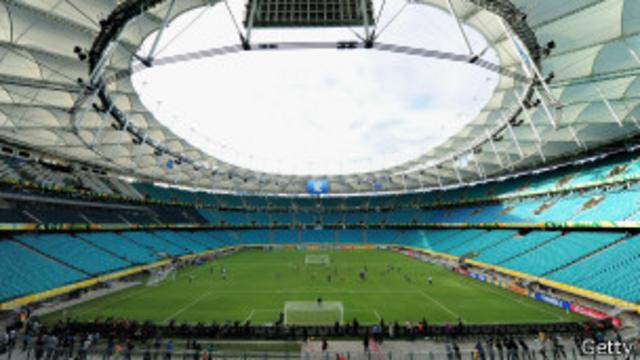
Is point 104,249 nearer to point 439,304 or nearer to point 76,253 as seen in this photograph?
point 76,253

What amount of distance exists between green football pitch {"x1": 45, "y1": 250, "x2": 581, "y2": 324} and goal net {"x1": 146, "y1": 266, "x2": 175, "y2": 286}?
Result: 2.68 feet

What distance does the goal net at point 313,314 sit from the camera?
20.4 meters

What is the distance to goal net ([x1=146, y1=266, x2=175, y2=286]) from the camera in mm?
31519

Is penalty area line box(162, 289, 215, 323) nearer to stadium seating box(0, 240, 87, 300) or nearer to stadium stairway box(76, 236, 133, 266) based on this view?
stadium seating box(0, 240, 87, 300)

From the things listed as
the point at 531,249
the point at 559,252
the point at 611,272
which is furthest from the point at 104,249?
the point at 559,252

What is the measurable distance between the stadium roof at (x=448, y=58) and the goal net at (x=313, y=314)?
17.0 metres

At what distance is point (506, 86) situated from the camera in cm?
2536

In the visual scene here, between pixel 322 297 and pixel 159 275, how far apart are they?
64.2 feet

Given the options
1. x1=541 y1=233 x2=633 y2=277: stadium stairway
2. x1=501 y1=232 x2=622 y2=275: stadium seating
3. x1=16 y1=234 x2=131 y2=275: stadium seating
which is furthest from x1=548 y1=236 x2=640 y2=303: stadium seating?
x1=16 y1=234 x2=131 y2=275: stadium seating

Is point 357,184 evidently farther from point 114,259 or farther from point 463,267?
point 114,259

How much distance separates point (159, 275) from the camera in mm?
34281

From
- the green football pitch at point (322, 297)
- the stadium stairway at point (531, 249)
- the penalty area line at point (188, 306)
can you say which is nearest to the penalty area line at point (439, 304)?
the green football pitch at point (322, 297)

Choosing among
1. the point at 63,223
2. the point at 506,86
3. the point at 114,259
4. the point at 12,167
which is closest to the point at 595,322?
the point at 506,86

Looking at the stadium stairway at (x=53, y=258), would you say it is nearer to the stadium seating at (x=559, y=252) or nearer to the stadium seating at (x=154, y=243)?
the stadium seating at (x=154, y=243)
